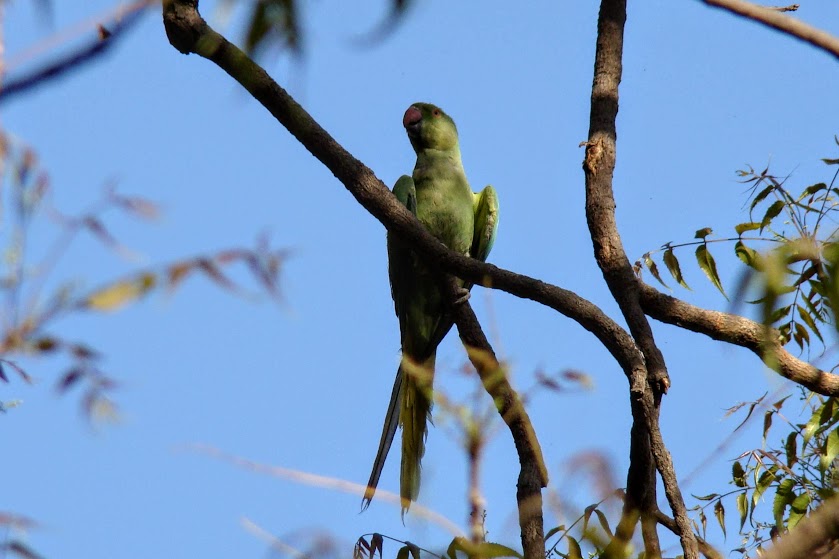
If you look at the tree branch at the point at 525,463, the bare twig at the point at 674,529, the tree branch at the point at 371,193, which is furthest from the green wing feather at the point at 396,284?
the bare twig at the point at 674,529

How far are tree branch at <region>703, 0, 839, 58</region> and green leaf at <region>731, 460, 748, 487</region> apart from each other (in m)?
2.24

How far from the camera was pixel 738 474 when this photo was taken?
3.15 m

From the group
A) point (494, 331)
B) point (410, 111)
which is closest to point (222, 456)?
point (494, 331)

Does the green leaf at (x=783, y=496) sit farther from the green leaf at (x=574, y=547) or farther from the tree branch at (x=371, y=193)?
the green leaf at (x=574, y=547)

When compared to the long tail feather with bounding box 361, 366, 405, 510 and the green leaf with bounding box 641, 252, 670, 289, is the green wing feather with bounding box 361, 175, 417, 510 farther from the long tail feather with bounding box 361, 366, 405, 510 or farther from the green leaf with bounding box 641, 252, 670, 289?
the green leaf with bounding box 641, 252, 670, 289

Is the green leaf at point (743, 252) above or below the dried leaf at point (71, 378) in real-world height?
above

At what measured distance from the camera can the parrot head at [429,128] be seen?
4.68 metres

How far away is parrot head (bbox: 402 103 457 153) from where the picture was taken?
4.68 meters

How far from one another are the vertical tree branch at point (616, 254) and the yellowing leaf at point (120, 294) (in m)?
1.50

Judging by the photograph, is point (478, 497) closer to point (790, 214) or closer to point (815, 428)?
point (790, 214)

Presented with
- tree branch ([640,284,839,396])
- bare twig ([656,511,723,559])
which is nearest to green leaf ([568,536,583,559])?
bare twig ([656,511,723,559])

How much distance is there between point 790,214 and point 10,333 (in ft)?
7.91

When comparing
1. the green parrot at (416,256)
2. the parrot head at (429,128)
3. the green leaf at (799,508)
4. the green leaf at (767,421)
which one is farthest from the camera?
the parrot head at (429,128)

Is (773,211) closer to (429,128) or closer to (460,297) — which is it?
(460,297)
